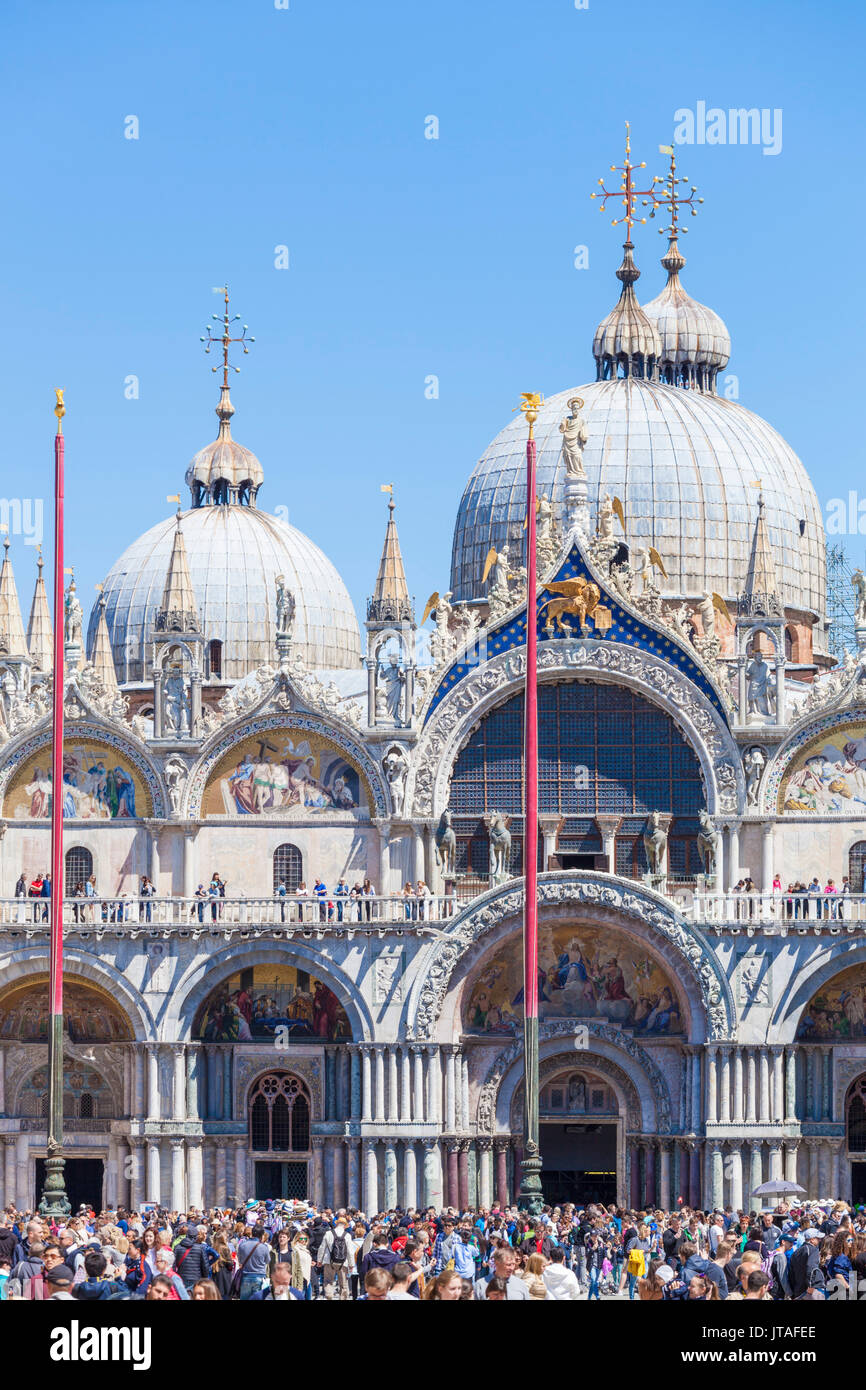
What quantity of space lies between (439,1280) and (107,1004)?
134 feet

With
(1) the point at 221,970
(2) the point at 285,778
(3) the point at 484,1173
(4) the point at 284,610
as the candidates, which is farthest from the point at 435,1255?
(4) the point at 284,610

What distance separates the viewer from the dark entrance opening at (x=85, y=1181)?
64562mm

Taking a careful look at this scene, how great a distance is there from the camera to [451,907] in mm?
62156

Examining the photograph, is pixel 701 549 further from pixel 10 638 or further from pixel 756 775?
pixel 10 638

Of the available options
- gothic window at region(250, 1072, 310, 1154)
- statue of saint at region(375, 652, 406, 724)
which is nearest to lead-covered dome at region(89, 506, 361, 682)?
statue of saint at region(375, 652, 406, 724)

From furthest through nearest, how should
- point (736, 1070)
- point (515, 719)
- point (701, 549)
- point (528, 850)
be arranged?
point (701, 549), point (515, 719), point (736, 1070), point (528, 850)

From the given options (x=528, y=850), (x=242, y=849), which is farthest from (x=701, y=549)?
(x=528, y=850)

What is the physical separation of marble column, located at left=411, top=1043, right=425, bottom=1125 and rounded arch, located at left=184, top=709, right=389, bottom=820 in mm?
5942

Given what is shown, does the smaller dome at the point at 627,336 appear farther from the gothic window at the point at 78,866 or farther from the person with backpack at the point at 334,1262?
the person with backpack at the point at 334,1262

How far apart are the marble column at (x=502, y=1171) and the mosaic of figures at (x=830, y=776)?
9.74 meters

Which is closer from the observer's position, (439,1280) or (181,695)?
(439,1280)

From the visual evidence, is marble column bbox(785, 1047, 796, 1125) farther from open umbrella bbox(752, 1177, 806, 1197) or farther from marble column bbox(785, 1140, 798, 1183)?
open umbrella bbox(752, 1177, 806, 1197)

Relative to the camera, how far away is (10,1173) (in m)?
64.8

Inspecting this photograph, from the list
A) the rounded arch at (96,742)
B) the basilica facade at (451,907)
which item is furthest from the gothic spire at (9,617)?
the rounded arch at (96,742)
